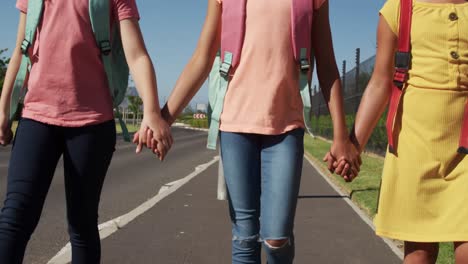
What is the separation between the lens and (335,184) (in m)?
11.7

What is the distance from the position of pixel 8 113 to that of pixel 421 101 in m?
1.82

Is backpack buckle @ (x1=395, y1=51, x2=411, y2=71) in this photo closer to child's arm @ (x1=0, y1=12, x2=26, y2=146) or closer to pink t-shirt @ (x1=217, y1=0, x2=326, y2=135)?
pink t-shirt @ (x1=217, y1=0, x2=326, y2=135)

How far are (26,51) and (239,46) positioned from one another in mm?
938

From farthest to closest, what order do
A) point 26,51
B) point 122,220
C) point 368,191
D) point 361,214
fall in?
point 368,191 < point 361,214 < point 122,220 < point 26,51

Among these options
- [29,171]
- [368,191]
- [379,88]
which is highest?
[379,88]

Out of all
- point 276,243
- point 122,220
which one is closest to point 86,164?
point 276,243

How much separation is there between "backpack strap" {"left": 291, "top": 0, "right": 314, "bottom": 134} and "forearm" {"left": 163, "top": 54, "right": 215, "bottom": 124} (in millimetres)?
426

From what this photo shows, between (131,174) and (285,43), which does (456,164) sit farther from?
(131,174)

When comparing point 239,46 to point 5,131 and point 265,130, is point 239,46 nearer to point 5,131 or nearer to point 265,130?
point 265,130

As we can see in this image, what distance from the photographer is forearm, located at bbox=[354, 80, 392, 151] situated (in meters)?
2.89

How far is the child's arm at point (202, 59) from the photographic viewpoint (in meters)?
2.93

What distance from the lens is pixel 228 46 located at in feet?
9.36

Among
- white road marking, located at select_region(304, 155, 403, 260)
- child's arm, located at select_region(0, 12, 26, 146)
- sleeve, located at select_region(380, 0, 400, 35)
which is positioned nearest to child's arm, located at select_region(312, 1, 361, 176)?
sleeve, located at select_region(380, 0, 400, 35)

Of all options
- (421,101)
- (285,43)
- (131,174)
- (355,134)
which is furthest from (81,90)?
(131,174)
